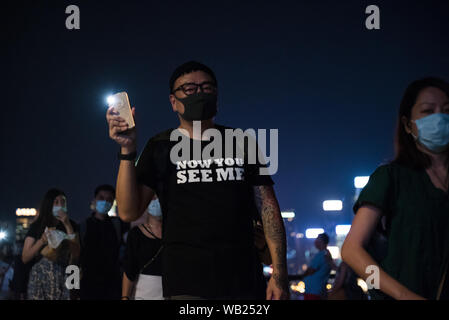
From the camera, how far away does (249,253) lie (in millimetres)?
3627

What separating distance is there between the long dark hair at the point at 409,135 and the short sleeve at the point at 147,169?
172cm

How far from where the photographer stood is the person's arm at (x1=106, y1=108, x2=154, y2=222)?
343cm

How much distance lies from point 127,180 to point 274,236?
1.15m

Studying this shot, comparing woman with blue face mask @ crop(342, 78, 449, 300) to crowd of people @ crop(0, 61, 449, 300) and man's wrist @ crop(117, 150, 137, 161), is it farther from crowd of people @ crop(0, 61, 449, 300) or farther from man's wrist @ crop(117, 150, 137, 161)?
man's wrist @ crop(117, 150, 137, 161)

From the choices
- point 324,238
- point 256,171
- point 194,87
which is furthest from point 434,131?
point 324,238

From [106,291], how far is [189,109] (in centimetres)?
542

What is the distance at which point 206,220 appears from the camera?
3570mm

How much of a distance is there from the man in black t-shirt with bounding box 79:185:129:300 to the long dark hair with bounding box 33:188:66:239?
512 mm
